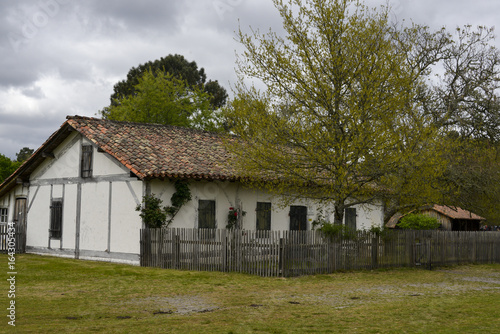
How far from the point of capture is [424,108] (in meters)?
27.5

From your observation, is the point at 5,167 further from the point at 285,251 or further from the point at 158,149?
the point at 285,251

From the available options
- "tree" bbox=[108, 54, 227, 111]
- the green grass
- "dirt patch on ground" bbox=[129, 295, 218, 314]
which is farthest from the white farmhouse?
"tree" bbox=[108, 54, 227, 111]

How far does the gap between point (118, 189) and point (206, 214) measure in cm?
323

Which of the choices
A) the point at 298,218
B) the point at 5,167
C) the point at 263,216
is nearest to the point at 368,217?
the point at 298,218

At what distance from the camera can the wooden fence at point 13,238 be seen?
957 inches

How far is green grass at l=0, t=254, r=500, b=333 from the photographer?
8.96 m

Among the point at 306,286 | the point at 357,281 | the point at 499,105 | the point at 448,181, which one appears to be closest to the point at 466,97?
the point at 499,105

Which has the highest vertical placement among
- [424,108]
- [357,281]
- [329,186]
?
[424,108]

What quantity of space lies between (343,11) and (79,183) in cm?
1183

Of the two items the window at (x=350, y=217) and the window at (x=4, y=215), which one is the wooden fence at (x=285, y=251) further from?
the window at (x=4, y=215)

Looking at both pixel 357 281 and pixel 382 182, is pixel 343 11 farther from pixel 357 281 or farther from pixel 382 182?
pixel 357 281

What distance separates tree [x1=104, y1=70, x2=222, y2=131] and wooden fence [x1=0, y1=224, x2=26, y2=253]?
1874 centimetres

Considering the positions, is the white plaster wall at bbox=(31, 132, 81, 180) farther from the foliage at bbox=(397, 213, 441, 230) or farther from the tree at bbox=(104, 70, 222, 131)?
the foliage at bbox=(397, 213, 441, 230)

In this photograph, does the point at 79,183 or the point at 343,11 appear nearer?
the point at 343,11
